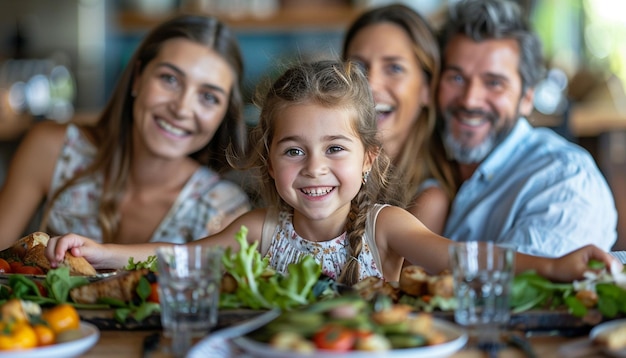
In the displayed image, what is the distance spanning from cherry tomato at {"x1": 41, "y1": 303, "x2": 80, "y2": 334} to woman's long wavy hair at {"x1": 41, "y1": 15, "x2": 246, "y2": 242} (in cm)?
136

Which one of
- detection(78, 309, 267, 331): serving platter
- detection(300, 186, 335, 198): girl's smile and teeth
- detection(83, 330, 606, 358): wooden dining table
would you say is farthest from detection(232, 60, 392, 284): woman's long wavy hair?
detection(83, 330, 606, 358): wooden dining table

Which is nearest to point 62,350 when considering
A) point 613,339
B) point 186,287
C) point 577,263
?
point 186,287

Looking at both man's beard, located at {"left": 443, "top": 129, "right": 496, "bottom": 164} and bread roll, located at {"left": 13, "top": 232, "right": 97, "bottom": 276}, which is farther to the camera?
man's beard, located at {"left": 443, "top": 129, "right": 496, "bottom": 164}

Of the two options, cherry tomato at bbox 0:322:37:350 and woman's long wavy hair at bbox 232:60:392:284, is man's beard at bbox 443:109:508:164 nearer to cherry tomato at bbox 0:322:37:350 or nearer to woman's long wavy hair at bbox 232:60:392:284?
woman's long wavy hair at bbox 232:60:392:284

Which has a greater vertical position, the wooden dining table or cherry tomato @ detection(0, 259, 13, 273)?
cherry tomato @ detection(0, 259, 13, 273)

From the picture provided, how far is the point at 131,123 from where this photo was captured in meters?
2.75

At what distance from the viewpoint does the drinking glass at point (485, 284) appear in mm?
1203

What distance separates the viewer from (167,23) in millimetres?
2684

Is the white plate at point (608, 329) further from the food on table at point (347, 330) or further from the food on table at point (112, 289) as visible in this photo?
the food on table at point (112, 289)

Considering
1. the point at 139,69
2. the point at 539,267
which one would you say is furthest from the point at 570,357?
the point at 139,69

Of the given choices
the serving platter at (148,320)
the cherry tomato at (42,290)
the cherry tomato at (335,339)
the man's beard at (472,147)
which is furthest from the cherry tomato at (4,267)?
the man's beard at (472,147)

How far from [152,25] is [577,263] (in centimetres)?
502

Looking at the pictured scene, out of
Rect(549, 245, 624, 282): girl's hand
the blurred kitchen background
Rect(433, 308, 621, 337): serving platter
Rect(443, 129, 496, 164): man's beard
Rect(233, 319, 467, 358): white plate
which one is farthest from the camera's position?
the blurred kitchen background

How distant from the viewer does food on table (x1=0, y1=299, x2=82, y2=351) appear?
43.4 inches
